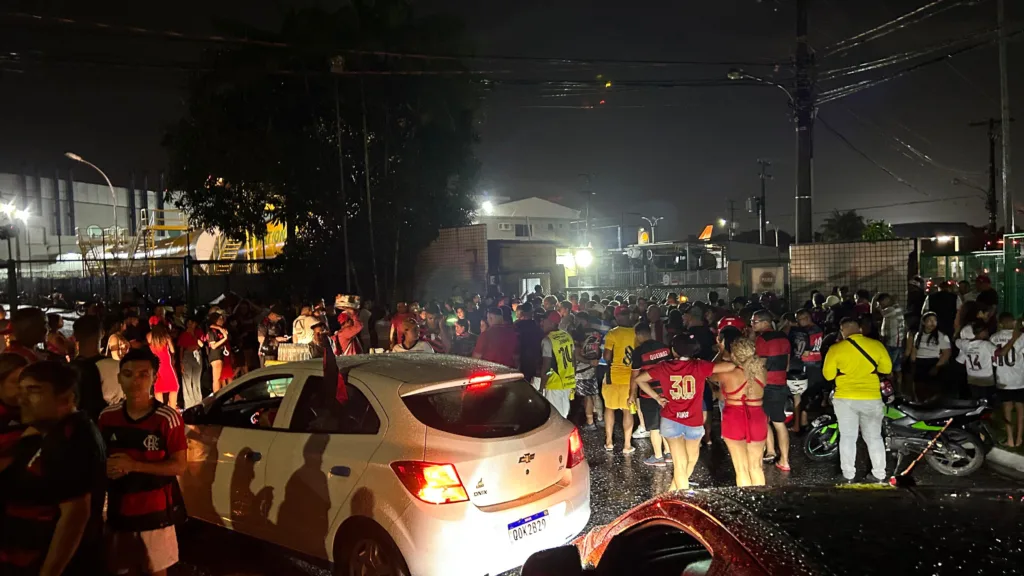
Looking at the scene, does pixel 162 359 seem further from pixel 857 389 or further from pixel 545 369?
pixel 857 389

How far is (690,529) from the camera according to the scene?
2404 mm

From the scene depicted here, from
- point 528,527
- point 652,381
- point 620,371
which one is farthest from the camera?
point 620,371

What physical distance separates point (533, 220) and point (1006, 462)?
54843mm

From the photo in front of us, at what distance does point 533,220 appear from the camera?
203 feet

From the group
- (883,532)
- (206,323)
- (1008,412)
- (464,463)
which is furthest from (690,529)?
(206,323)

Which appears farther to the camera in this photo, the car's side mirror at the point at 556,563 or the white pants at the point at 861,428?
the white pants at the point at 861,428

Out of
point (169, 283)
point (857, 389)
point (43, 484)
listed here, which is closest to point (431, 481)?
point (43, 484)

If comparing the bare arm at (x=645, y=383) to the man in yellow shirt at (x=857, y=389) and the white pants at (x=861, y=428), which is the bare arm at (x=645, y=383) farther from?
the white pants at (x=861, y=428)

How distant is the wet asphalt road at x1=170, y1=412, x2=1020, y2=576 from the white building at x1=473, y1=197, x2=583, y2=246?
48565 millimetres

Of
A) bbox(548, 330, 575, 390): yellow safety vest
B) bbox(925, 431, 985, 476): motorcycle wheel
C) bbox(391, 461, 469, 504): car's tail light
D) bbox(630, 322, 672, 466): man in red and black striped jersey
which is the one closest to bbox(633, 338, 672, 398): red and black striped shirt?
bbox(630, 322, 672, 466): man in red and black striped jersey

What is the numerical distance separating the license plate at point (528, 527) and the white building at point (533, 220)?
171 feet

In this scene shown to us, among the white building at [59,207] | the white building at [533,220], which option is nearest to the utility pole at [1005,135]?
the white building at [533,220]

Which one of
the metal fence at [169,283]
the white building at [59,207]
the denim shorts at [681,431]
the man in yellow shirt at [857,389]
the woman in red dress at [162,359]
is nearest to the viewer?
the denim shorts at [681,431]

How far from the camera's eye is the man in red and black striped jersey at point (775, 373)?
25.8 ft
